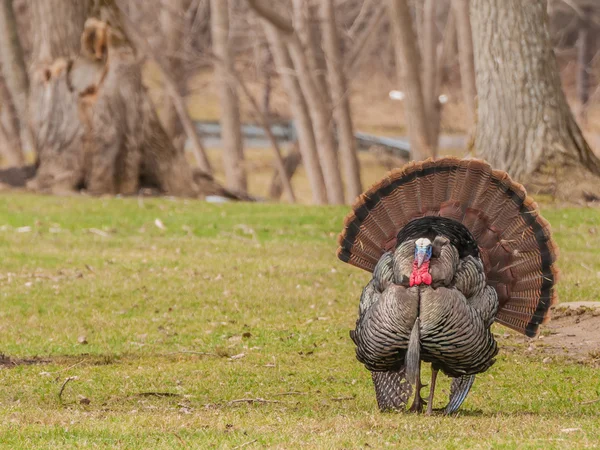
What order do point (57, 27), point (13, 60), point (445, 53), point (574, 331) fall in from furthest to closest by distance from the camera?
point (445, 53)
point (13, 60)
point (57, 27)
point (574, 331)

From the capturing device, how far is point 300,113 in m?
24.7

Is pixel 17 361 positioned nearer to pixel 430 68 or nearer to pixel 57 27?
pixel 57 27

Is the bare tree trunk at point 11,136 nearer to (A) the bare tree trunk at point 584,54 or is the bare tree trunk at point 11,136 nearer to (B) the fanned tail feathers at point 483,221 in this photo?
(A) the bare tree trunk at point 584,54

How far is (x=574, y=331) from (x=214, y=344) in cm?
347

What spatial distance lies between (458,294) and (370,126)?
161 feet

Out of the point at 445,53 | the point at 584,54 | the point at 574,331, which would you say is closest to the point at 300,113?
the point at 445,53

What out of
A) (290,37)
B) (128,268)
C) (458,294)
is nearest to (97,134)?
(290,37)

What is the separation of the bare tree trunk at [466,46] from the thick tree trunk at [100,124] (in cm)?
730

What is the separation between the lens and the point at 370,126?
55875 millimetres

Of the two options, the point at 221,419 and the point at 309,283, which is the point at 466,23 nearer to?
the point at 309,283

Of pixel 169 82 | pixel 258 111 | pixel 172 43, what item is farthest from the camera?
pixel 172 43

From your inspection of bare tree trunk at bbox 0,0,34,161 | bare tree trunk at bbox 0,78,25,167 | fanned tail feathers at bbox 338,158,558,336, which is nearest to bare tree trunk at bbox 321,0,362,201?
bare tree trunk at bbox 0,0,34,161

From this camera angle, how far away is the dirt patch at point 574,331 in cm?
1034

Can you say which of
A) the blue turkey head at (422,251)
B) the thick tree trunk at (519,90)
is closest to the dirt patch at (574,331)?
the blue turkey head at (422,251)
